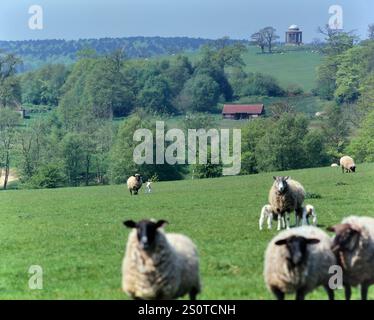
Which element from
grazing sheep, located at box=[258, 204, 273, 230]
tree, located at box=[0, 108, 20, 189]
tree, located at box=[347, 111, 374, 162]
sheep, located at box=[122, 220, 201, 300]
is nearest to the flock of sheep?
sheep, located at box=[122, 220, 201, 300]

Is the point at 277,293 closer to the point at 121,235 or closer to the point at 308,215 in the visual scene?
the point at 121,235

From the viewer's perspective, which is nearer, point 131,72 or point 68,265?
point 68,265

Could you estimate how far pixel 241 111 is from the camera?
9994 cm

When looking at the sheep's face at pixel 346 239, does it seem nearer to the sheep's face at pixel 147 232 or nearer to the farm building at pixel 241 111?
the sheep's face at pixel 147 232

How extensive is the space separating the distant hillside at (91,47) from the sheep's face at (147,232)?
Result: 322ft

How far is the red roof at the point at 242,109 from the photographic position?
10031 cm

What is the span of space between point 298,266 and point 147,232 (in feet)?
8.29

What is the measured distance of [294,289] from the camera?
12891mm

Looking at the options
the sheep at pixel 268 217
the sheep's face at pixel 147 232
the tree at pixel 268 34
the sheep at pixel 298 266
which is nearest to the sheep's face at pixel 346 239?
the sheep at pixel 298 266

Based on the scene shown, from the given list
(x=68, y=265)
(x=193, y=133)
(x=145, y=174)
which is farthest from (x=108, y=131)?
(x=68, y=265)

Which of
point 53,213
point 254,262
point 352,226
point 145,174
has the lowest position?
point 145,174

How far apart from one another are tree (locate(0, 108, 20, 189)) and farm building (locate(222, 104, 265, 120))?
27268mm

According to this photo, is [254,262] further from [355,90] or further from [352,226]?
[355,90]

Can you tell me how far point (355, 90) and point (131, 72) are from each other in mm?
46443
